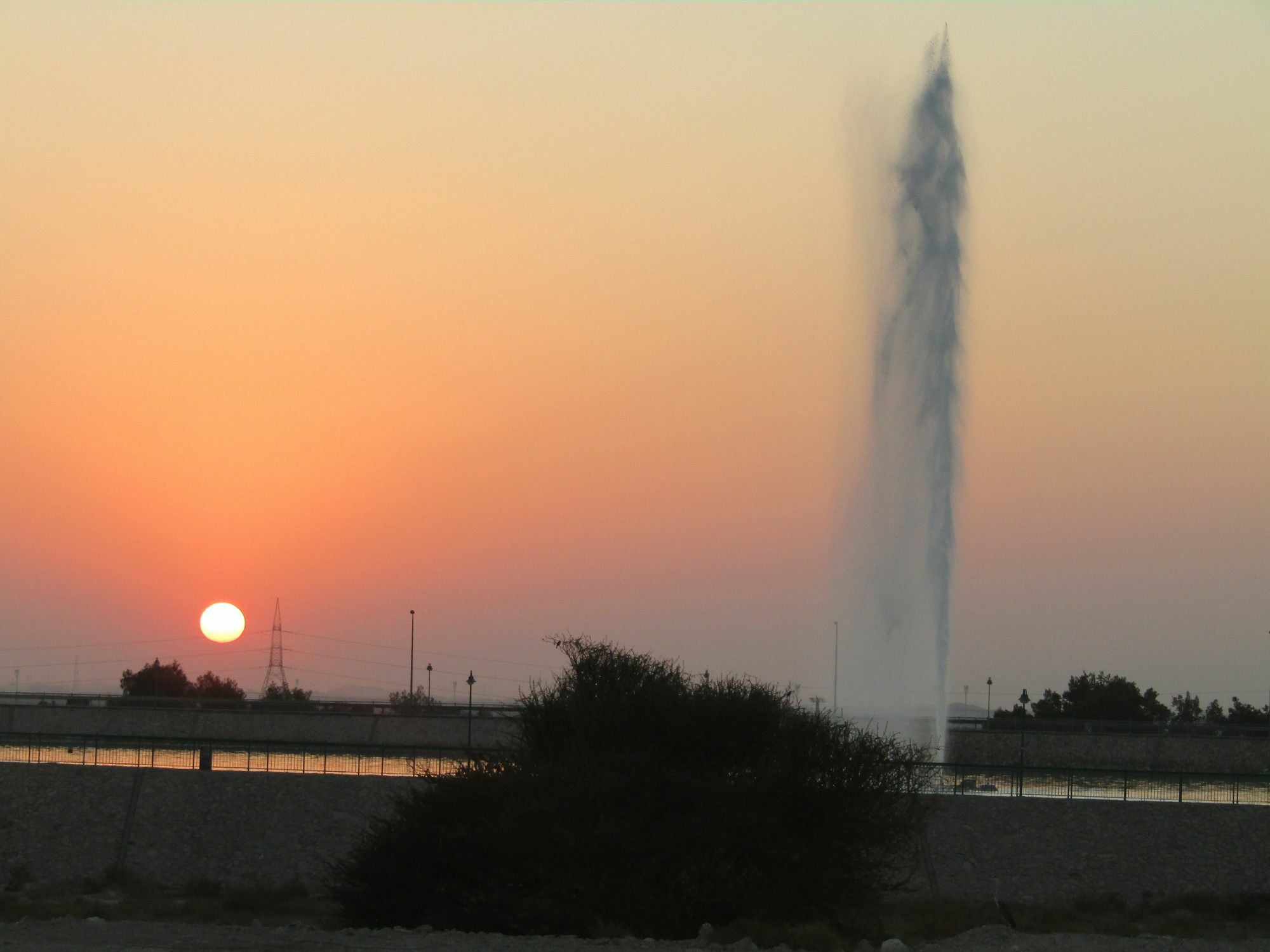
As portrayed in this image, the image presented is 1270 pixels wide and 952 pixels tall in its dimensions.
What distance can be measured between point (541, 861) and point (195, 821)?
15229 millimetres

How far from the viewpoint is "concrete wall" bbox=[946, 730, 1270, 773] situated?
2426 inches

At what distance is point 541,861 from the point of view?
76.0 ft

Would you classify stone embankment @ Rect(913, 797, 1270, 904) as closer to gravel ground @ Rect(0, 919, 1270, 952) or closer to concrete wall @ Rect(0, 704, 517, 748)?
gravel ground @ Rect(0, 919, 1270, 952)

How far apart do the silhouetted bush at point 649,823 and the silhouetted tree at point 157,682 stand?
96252 mm

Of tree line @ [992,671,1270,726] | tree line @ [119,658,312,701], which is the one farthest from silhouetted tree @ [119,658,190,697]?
tree line @ [992,671,1270,726]

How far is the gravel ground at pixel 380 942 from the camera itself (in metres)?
18.1

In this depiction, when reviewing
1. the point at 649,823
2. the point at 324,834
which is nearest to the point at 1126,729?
the point at 324,834

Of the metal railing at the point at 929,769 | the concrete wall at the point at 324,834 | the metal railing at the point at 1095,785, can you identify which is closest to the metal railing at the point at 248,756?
the metal railing at the point at 929,769

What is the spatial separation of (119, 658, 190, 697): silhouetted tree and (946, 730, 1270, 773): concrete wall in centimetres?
7445

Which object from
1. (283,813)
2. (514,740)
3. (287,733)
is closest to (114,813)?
(283,813)

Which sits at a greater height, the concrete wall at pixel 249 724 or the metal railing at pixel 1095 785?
the metal railing at pixel 1095 785

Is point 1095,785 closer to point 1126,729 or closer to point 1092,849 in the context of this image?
point 1092,849

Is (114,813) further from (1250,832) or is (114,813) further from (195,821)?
(1250,832)

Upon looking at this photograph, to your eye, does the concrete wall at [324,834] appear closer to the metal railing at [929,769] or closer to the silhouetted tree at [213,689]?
the metal railing at [929,769]
